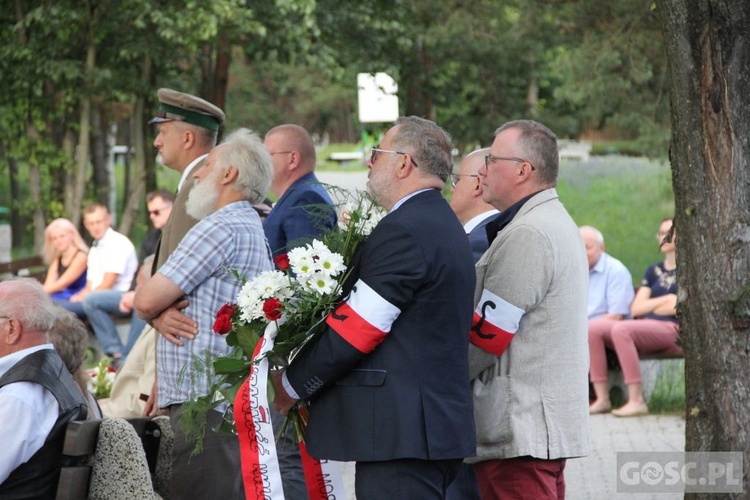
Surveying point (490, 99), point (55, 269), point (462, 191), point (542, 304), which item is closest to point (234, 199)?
point (462, 191)

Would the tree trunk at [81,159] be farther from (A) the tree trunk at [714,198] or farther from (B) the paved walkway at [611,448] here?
(A) the tree trunk at [714,198]

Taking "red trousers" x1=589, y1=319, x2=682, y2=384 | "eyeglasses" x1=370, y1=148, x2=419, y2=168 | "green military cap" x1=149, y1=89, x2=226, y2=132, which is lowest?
"red trousers" x1=589, y1=319, x2=682, y2=384

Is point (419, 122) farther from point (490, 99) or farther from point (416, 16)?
point (490, 99)

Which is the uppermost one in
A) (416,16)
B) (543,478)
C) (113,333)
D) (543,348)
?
(416,16)

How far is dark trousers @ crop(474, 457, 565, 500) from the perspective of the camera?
158 inches

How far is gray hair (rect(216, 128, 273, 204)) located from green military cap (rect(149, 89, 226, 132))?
0.53 meters

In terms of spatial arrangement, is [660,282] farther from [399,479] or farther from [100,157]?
[100,157]

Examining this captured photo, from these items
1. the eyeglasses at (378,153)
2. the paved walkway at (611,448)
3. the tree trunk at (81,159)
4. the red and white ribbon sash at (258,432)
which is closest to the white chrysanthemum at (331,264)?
the red and white ribbon sash at (258,432)

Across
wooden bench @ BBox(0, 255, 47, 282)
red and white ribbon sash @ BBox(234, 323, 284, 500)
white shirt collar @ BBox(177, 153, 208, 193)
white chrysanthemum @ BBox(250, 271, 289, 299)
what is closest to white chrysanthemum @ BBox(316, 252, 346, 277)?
white chrysanthemum @ BBox(250, 271, 289, 299)

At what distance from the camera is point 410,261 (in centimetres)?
350

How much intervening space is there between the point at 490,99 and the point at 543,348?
1740 cm

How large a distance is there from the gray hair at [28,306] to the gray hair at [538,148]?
2.03 meters

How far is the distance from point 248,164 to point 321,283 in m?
1.35

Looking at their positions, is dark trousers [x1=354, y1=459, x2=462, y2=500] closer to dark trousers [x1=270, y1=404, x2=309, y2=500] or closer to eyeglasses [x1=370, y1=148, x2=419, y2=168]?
eyeglasses [x1=370, y1=148, x2=419, y2=168]
